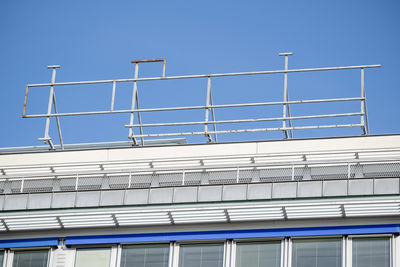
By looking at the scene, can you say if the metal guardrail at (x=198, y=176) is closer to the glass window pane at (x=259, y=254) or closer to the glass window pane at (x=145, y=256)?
the glass window pane at (x=259, y=254)

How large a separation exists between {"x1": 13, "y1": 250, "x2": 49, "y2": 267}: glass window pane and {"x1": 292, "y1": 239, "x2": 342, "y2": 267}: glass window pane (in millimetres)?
6567

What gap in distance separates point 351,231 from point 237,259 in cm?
289

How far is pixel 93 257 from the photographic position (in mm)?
28672

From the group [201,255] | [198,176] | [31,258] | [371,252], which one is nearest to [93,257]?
[31,258]

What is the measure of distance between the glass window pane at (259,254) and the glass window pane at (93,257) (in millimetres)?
3444

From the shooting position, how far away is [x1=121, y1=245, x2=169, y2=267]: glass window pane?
92.1 ft

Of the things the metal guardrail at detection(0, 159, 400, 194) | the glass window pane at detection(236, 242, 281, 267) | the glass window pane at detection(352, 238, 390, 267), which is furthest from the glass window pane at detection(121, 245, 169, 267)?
the glass window pane at detection(352, 238, 390, 267)

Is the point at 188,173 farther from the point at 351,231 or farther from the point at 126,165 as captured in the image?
the point at 351,231

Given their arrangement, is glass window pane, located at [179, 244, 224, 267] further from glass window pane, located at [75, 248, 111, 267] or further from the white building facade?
glass window pane, located at [75, 248, 111, 267]

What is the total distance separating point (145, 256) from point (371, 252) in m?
5.68

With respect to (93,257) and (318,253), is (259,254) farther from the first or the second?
(93,257)

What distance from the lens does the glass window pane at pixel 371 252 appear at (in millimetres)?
26562

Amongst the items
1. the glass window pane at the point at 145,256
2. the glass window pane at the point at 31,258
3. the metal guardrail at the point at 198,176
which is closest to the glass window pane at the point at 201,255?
the glass window pane at the point at 145,256

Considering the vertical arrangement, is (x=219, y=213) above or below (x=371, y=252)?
above
